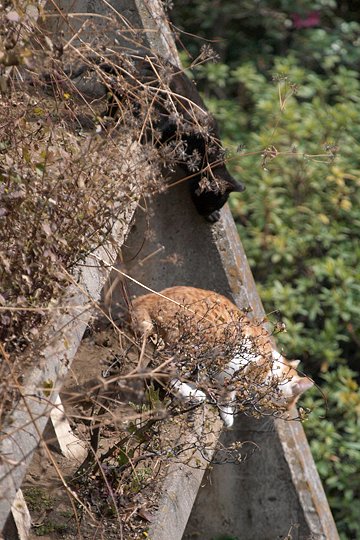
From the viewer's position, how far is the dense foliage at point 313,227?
6906 millimetres

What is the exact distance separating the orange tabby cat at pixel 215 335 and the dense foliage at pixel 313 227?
201 cm

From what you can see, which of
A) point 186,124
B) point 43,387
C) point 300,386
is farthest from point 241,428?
point 43,387

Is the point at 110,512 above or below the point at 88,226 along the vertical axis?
below

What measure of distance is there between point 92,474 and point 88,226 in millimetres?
836

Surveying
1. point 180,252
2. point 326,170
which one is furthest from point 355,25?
point 180,252

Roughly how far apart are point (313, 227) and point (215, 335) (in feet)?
13.7

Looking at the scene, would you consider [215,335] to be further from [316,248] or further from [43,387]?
[316,248]

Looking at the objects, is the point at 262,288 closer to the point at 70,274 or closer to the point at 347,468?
the point at 347,468

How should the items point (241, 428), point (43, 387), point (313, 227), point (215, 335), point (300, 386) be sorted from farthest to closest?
point (313, 227) < point (241, 428) < point (300, 386) < point (215, 335) < point (43, 387)

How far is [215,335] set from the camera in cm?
346

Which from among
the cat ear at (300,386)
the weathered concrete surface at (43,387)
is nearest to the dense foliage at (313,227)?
the cat ear at (300,386)

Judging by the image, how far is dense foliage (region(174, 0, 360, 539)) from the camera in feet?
22.7

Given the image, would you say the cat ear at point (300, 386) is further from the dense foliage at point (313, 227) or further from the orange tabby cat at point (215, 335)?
the dense foliage at point (313, 227)

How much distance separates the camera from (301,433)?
16.7ft
